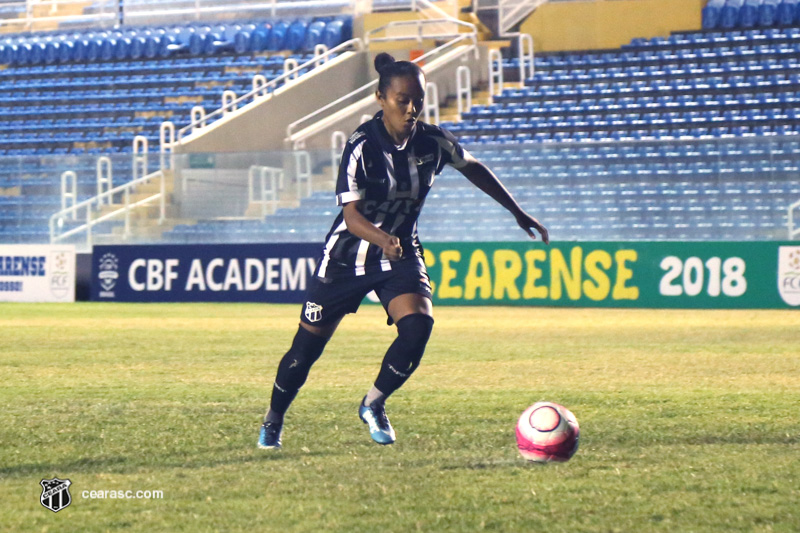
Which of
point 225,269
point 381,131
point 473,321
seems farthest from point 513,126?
point 381,131

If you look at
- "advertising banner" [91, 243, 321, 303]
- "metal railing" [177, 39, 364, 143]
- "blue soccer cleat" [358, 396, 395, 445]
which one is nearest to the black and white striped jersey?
"blue soccer cleat" [358, 396, 395, 445]

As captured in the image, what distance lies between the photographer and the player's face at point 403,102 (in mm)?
5406

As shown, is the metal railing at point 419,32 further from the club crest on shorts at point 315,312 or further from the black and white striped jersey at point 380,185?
the club crest on shorts at point 315,312

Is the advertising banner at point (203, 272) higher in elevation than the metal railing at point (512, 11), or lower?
lower

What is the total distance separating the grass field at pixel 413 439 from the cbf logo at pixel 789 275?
554 centimetres

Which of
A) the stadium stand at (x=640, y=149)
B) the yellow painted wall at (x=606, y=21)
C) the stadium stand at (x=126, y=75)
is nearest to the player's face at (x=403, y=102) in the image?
the stadium stand at (x=640, y=149)

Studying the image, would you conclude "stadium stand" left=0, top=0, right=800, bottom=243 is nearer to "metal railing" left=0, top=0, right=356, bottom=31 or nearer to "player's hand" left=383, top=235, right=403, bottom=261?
"metal railing" left=0, top=0, right=356, bottom=31

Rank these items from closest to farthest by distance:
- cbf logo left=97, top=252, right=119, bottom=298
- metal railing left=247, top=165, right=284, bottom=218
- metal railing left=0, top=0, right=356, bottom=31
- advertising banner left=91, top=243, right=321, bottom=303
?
advertising banner left=91, top=243, right=321, bottom=303 < metal railing left=247, top=165, right=284, bottom=218 < cbf logo left=97, top=252, right=119, bottom=298 < metal railing left=0, top=0, right=356, bottom=31

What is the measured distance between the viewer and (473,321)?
16047mm

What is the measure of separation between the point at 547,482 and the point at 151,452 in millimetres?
1893

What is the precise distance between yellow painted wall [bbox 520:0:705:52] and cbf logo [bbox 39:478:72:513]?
23.2 m

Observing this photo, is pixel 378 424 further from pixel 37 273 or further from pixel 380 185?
pixel 37 273

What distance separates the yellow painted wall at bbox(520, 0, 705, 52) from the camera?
85.6 ft

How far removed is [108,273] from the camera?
827 inches
